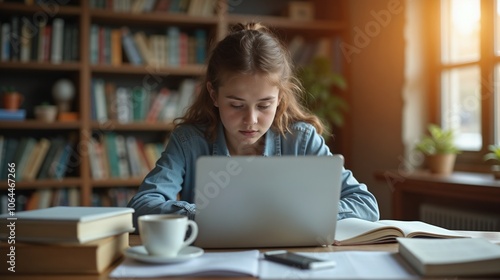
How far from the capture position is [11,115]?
292 centimetres

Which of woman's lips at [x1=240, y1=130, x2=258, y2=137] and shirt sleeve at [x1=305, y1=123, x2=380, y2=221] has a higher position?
woman's lips at [x1=240, y1=130, x2=258, y2=137]

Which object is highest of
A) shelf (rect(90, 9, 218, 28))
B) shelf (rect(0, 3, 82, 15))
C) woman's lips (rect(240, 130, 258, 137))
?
shelf (rect(0, 3, 82, 15))

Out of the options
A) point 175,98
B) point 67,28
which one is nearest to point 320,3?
point 175,98

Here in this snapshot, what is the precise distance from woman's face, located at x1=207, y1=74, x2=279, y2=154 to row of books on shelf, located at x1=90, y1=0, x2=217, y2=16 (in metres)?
1.86

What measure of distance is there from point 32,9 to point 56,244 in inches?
95.7

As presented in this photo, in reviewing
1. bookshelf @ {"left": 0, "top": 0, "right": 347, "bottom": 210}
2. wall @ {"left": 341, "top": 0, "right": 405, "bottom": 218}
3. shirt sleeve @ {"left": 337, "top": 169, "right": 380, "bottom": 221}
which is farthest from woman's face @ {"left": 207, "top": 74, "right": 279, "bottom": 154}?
wall @ {"left": 341, "top": 0, "right": 405, "bottom": 218}

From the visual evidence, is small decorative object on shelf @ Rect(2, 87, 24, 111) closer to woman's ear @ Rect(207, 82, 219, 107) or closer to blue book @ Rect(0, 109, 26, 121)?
Result: blue book @ Rect(0, 109, 26, 121)

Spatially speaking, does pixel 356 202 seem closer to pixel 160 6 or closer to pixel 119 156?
pixel 119 156

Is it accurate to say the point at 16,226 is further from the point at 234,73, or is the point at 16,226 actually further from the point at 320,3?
the point at 320,3

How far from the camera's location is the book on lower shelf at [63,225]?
86cm

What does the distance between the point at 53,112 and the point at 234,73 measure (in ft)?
6.31

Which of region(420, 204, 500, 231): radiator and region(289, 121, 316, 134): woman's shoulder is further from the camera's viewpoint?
region(420, 204, 500, 231): radiator

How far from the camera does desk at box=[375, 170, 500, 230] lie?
2168mm

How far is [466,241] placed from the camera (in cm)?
99
